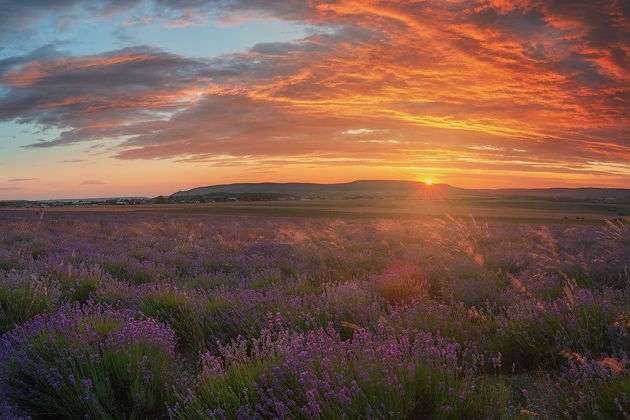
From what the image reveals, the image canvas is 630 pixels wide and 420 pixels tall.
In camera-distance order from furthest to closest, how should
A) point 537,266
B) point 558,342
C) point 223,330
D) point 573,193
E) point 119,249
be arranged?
point 573,193, point 119,249, point 537,266, point 223,330, point 558,342

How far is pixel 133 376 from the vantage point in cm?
337

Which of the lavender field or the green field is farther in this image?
the green field

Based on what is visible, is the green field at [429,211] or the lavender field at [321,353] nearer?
the lavender field at [321,353]

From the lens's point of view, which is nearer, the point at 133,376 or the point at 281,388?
the point at 281,388

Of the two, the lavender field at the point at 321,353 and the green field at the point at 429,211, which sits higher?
the lavender field at the point at 321,353

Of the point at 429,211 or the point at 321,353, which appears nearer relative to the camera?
the point at 321,353

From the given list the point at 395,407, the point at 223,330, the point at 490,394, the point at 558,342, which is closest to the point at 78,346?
the point at 223,330

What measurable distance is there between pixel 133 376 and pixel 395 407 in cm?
189

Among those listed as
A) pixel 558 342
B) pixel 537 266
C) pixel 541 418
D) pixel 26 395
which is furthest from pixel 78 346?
pixel 537 266

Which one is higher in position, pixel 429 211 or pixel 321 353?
pixel 321 353

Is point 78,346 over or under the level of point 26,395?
over

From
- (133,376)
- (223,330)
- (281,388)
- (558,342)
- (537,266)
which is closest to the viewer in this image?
(281,388)

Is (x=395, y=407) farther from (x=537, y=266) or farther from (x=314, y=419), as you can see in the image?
(x=537, y=266)

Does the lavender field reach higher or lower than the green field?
higher
